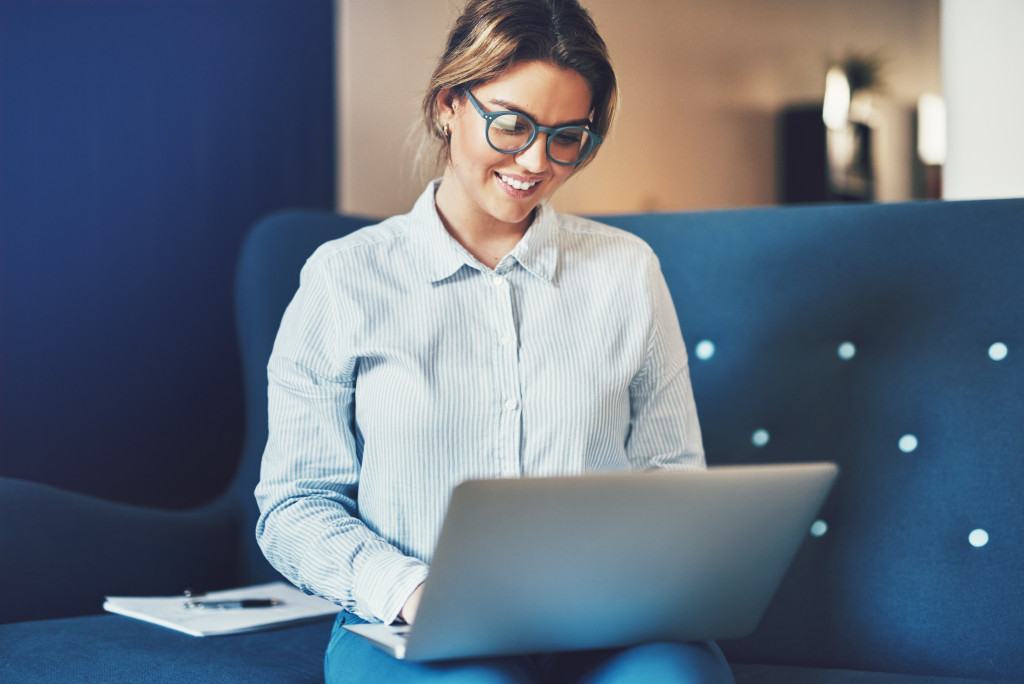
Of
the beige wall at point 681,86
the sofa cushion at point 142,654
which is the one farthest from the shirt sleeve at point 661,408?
the sofa cushion at point 142,654

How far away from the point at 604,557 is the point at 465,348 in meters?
0.37

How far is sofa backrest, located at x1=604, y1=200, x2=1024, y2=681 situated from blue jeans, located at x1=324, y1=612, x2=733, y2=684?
460mm

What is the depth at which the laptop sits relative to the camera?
0.75m

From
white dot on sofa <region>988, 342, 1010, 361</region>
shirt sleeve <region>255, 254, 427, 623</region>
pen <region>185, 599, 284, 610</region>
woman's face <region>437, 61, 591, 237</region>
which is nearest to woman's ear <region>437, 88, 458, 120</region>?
woman's face <region>437, 61, 591, 237</region>

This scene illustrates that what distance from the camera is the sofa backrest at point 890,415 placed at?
1.32 m

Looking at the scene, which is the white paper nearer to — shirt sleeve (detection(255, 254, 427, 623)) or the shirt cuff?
shirt sleeve (detection(255, 254, 427, 623))

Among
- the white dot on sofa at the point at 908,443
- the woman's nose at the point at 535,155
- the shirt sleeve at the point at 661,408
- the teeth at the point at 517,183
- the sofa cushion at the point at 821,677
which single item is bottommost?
the sofa cushion at the point at 821,677

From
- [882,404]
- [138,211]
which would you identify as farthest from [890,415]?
[138,211]

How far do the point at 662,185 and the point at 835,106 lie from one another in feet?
3.50

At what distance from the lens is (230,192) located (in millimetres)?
1967

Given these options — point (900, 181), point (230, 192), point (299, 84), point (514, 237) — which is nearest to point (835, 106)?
point (900, 181)

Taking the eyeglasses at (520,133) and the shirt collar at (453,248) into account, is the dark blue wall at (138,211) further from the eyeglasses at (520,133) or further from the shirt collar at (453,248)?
the eyeglasses at (520,133)

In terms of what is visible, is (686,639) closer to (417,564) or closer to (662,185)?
(417,564)

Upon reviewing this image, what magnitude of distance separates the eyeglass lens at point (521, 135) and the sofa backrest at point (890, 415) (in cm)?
46
